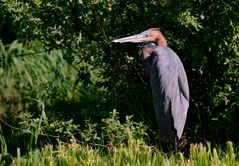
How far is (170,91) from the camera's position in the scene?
5.44 metres

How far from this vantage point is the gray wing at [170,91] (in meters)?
5.40

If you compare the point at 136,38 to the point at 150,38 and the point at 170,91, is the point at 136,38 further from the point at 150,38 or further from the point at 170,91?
the point at 170,91

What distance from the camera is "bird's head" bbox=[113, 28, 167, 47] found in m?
5.55

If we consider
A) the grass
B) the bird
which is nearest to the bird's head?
the bird

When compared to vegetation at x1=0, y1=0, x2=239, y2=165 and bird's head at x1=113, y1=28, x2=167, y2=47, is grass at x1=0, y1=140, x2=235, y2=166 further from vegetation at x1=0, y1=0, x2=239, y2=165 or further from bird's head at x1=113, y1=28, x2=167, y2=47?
bird's head at x1=113, y1=28, x2=167, y2=47

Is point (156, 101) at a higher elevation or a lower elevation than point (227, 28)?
lower

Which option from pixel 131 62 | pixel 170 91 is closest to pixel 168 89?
pixel 170 91

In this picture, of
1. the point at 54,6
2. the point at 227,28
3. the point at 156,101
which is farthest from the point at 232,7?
the point at 54,6

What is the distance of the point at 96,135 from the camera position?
5.61 metres

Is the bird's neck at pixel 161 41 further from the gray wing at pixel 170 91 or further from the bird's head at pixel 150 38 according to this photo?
the gray wing at pixel 170 91

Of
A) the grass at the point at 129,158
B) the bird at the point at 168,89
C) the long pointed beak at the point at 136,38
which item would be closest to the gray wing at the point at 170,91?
the bird at the point at 168,89

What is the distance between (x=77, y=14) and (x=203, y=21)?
104 cm

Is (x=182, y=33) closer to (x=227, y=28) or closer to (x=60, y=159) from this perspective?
(x=227, y=28)

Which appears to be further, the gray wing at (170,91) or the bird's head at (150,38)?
the bird's head at (150,38)
